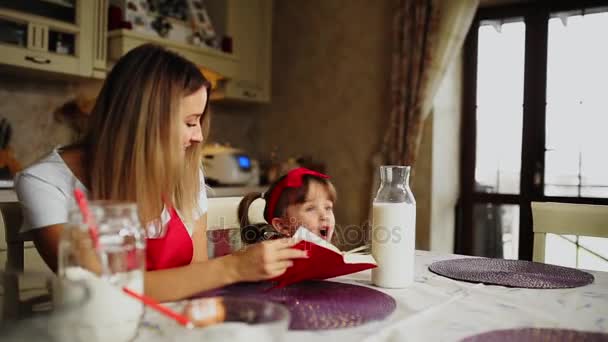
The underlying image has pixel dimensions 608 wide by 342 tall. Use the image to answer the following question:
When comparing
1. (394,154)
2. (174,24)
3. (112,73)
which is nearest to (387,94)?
(394,154)

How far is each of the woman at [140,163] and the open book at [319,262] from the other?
0.03 m

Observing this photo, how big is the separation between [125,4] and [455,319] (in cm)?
253

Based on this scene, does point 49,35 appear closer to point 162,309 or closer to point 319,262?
point 319,262

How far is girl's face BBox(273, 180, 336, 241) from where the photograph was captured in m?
1.59

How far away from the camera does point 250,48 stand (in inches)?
139

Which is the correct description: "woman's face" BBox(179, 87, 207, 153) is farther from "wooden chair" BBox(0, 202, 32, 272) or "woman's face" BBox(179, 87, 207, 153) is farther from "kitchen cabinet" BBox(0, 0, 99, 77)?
"kitchen cabinet" BBox(0, 0, 99, 77)

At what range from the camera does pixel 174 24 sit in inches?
120

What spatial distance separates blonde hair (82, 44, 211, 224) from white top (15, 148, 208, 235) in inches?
1.9

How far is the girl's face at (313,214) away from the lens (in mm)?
1595

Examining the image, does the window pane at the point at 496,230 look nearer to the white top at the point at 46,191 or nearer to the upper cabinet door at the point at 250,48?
the upper cabinet door at the point at 250,48

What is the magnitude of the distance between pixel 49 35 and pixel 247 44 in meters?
1.27

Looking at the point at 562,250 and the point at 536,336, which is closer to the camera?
the point at 536,336

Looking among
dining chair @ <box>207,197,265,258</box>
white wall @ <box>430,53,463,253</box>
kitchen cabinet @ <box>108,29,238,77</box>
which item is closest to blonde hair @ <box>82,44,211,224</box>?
dining chair @ <box>207,197,265,258</box>

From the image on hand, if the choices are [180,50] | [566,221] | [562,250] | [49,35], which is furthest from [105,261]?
[562,250]
